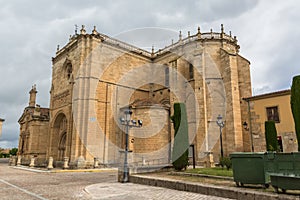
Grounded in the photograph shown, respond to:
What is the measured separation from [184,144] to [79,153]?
1052 cm

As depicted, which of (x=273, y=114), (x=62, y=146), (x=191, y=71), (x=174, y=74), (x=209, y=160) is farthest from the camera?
(x=62, y=146)

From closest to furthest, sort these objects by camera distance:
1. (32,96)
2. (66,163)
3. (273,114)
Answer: (273,114) < (66,163) < (32,96)

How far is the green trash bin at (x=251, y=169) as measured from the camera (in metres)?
5.56

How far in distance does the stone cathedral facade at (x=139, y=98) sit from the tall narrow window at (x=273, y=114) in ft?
8.06

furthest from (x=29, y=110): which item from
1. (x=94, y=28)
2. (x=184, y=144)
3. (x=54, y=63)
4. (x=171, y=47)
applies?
(x=184, y=144)

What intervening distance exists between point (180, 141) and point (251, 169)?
4.89 meters

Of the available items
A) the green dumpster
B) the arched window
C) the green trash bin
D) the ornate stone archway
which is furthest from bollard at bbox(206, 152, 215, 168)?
the arched window

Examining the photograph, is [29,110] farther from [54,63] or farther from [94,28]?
[94,28]

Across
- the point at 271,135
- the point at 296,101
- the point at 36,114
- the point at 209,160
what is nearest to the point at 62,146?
the point at 36,114

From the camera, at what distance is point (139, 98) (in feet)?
77.9

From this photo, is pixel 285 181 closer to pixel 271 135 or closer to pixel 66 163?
pixel 271 135

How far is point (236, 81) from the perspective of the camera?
17859 millimetres

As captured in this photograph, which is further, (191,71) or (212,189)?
(191,71)

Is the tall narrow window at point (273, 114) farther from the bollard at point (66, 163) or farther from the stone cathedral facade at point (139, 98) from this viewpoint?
the bollard at point (66, 163)
